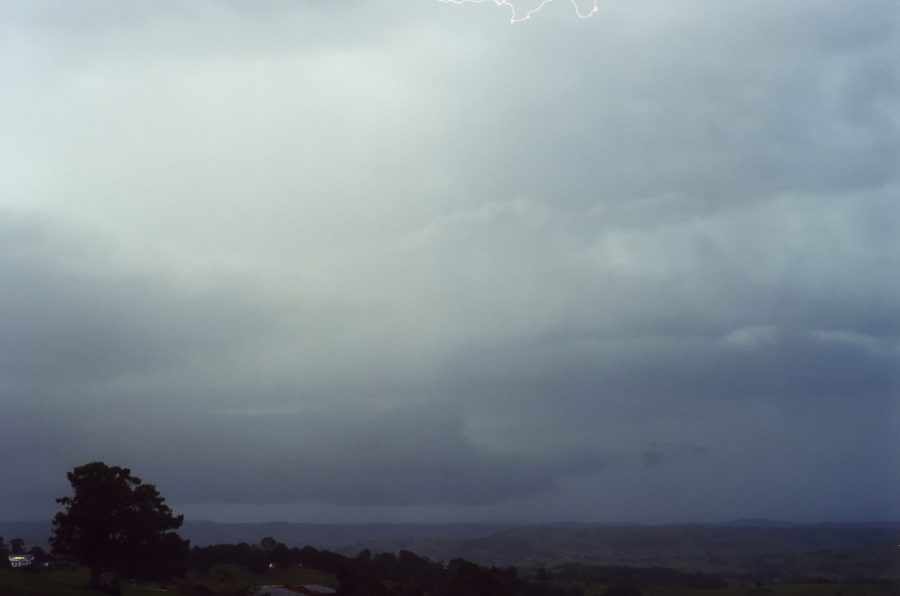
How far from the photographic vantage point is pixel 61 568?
8450cm

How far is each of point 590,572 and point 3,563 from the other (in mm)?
88358

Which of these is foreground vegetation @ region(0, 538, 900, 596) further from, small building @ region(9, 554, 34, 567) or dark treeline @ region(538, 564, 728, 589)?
small building @ region(9, 554, 34, 567)

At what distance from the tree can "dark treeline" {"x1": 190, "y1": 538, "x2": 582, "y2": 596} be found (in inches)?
780

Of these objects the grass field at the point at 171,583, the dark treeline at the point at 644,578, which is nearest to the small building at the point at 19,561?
the grass field at the point at 171,583

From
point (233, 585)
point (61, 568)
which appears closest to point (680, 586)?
point (233, 585)

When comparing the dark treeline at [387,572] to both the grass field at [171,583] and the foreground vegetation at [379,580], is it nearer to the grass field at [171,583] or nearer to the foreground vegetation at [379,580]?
the foreground vegetation at [379,580]

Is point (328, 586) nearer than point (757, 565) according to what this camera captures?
Yes

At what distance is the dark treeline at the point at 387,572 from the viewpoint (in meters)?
68.7

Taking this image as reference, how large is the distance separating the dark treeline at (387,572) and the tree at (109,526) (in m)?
19.8

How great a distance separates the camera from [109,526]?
62625 millimetres

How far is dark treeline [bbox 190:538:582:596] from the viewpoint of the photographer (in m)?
68.7

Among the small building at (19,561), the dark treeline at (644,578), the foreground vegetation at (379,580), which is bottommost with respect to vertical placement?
the dark treeline at (644,578)

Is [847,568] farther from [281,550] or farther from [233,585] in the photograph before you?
[233,585]

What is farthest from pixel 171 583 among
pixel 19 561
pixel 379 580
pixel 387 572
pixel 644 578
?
pixel 644 578
